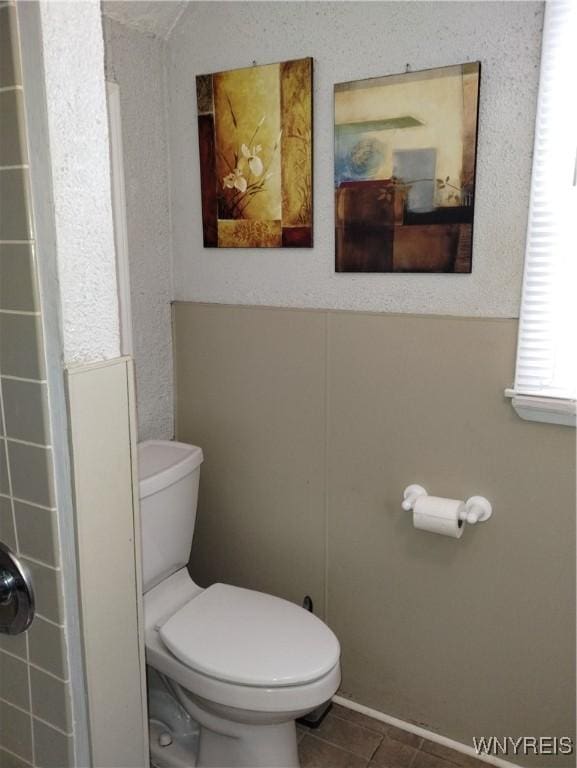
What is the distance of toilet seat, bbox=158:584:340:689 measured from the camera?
152cm

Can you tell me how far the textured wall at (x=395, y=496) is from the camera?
1.68 meters

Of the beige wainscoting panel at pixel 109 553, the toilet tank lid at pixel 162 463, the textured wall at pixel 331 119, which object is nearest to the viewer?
the beige wainscoting panel at pixel 109 553

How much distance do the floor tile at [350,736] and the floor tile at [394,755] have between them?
0.07 feet

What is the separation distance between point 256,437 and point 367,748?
0.98 meters

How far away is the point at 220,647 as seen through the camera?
160 cm

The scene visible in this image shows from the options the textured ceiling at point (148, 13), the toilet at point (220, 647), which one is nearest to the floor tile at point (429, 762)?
the toilet at point (220, 647)

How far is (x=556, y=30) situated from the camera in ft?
4.70

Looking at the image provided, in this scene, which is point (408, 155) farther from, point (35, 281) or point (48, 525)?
point (48, 525)

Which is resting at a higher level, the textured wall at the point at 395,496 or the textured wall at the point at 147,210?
the textured wall at the point at 147,210

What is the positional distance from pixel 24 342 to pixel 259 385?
1196 mm

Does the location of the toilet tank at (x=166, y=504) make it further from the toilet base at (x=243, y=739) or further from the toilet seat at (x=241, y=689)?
the toilet base at (x=243, y=739)

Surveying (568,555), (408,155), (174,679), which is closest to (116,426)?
(174,679)

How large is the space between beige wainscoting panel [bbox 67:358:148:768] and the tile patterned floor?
0.95 meters

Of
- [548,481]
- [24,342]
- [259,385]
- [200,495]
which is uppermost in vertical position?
[24,342]
